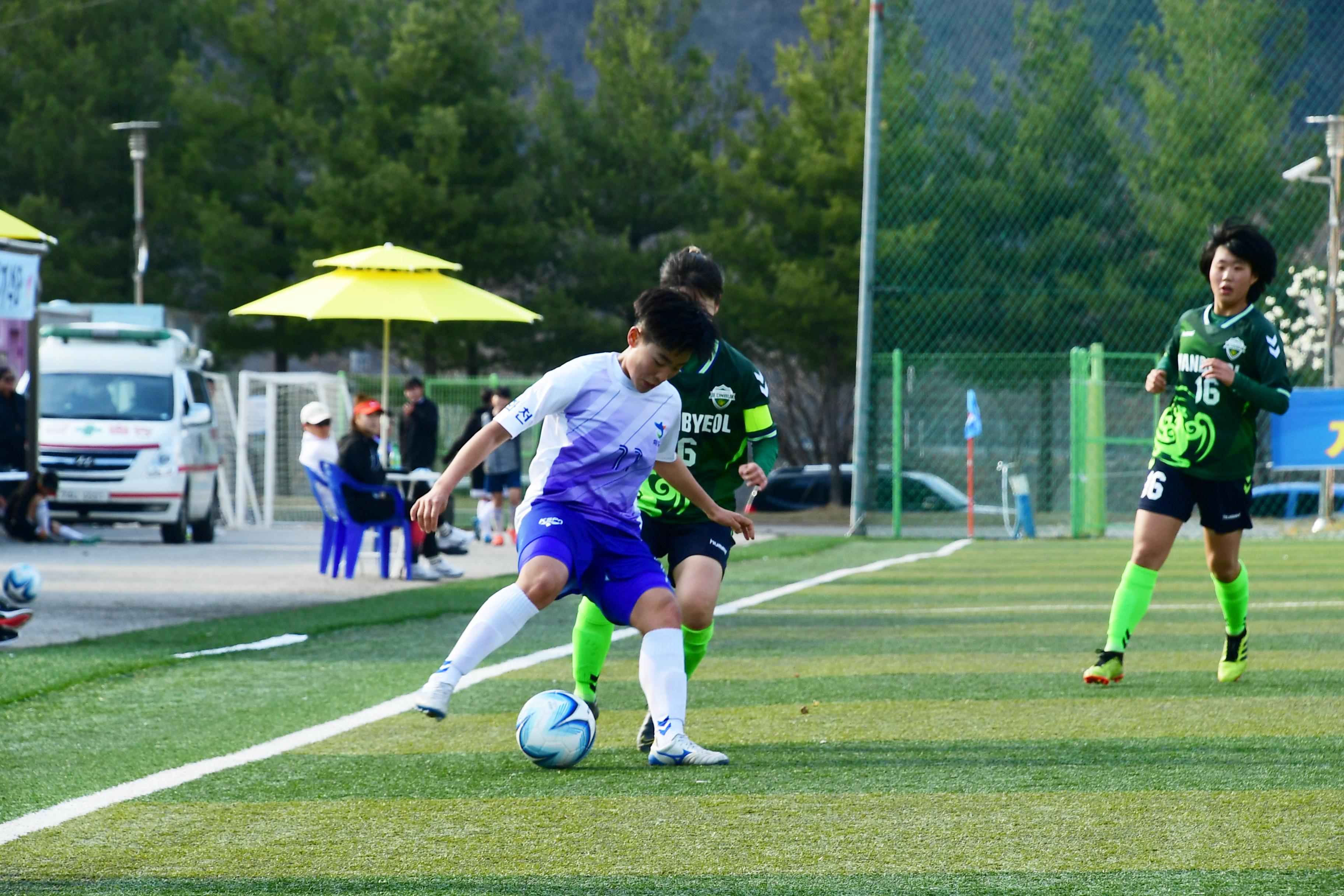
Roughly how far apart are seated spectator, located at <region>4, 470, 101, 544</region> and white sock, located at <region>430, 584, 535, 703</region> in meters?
14.2

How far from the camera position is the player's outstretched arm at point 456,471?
4887 mm

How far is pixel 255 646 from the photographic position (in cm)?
920

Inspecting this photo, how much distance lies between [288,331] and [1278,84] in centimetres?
2461

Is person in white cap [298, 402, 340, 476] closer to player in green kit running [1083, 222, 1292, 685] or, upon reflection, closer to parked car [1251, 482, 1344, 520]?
player in green kit running [1083, 222, 1292, 685]

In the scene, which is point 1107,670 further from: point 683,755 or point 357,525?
point 357,525

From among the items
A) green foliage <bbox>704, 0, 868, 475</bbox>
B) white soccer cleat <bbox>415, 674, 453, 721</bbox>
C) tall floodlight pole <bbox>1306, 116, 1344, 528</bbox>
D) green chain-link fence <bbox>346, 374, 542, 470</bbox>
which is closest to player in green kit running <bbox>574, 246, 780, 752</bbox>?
white soccer cleat <bbox>415, 674, 453, 721</bbox>

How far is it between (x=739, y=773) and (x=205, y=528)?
55.2ft

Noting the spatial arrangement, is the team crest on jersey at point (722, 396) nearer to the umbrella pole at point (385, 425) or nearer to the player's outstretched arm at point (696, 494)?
the player's outstretched arm at point (696, 494)

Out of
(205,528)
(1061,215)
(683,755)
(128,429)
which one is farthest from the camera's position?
(1061,215)

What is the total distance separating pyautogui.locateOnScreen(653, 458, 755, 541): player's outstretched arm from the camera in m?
5.43

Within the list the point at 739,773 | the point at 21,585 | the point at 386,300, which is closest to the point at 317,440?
the point at 386,300

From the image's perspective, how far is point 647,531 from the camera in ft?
19.4

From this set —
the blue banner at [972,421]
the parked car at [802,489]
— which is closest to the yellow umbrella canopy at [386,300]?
the blue banner at [972,421]

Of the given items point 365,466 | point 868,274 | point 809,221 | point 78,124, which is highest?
point 78,124
